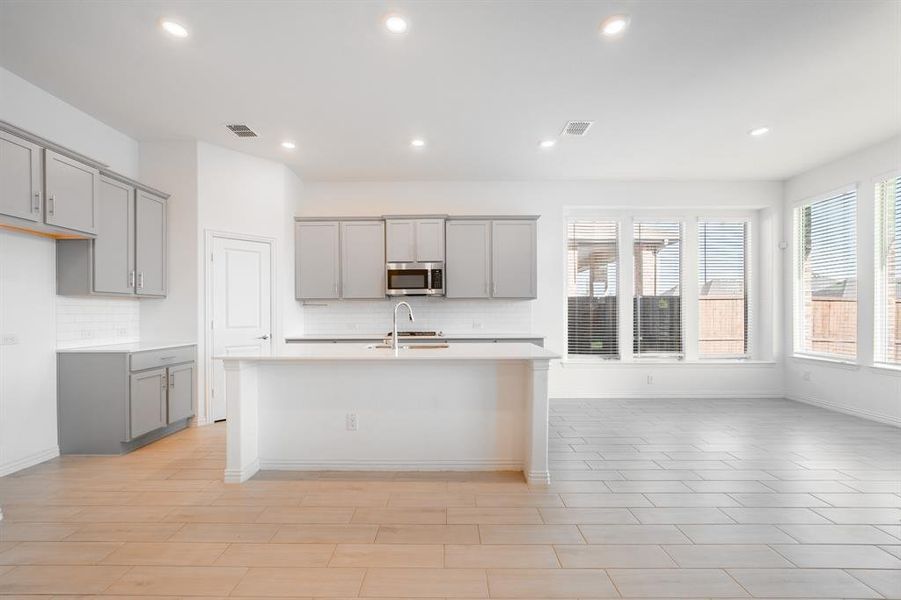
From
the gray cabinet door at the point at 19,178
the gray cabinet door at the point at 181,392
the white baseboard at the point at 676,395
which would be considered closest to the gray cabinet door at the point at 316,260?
the gray cabinet door at the point at 181,392

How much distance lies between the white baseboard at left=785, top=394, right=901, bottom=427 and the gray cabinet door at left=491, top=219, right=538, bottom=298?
3.78m

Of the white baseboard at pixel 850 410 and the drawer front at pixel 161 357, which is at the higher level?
the drawer front at pixel 161 357

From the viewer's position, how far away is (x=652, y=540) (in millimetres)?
2262

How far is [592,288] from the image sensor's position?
6.07 meters

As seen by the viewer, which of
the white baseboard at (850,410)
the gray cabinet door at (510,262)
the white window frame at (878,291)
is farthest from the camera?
the gray cabinet door at (510,262)

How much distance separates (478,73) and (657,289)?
14.1 ft


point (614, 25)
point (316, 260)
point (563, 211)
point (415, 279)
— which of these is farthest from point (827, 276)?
point (316, 260)

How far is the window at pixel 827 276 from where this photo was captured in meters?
4.97

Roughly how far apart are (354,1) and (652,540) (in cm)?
340

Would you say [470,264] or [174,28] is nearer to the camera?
[174,28]

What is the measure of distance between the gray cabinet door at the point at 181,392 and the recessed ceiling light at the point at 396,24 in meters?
3.60

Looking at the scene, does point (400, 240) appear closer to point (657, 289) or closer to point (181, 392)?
point (181, 392)

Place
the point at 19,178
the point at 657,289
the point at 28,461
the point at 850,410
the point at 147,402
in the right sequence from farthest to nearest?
the point at 657,289 → the point at 850,410 → the point at 147,402 → the point at 28,461 → the point at 19,178

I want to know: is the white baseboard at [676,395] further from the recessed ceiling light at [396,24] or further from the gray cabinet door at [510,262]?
the recessed ceiling light at [396,24]
